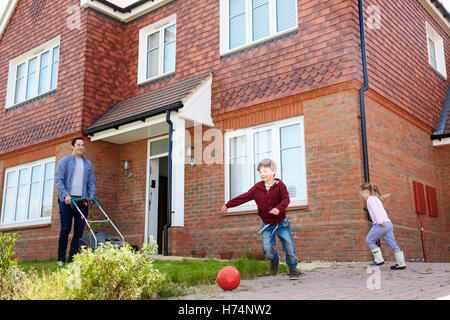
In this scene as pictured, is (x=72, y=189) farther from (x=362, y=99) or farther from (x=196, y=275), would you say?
(x=362, y=99)

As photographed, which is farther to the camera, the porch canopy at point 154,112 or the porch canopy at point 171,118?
the porch canopy at point 154,112

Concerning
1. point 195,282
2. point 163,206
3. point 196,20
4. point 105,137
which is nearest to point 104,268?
→ point 195,282

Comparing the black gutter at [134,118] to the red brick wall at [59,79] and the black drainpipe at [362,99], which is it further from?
the black drainpipe at [362,99]

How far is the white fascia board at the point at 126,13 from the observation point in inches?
491

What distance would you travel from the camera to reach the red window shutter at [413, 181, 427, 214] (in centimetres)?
1009

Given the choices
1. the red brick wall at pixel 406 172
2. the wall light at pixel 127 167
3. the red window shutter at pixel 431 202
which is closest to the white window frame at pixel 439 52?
the red brick wall at pixel 406 172

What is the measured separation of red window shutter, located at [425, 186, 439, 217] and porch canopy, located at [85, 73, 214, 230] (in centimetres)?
524

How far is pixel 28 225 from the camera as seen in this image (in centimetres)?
1277

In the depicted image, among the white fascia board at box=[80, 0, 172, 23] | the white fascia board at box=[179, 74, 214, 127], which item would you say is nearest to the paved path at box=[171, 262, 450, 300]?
the white fascia board at box=[179, 74, 214, 127]

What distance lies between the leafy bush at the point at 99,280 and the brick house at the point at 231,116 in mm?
4668

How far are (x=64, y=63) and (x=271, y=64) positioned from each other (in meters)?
6.34

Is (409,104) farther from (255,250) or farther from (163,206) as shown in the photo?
(163,206)

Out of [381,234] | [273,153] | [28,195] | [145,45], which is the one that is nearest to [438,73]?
[273,153]

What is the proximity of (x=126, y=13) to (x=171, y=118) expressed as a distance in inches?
194
